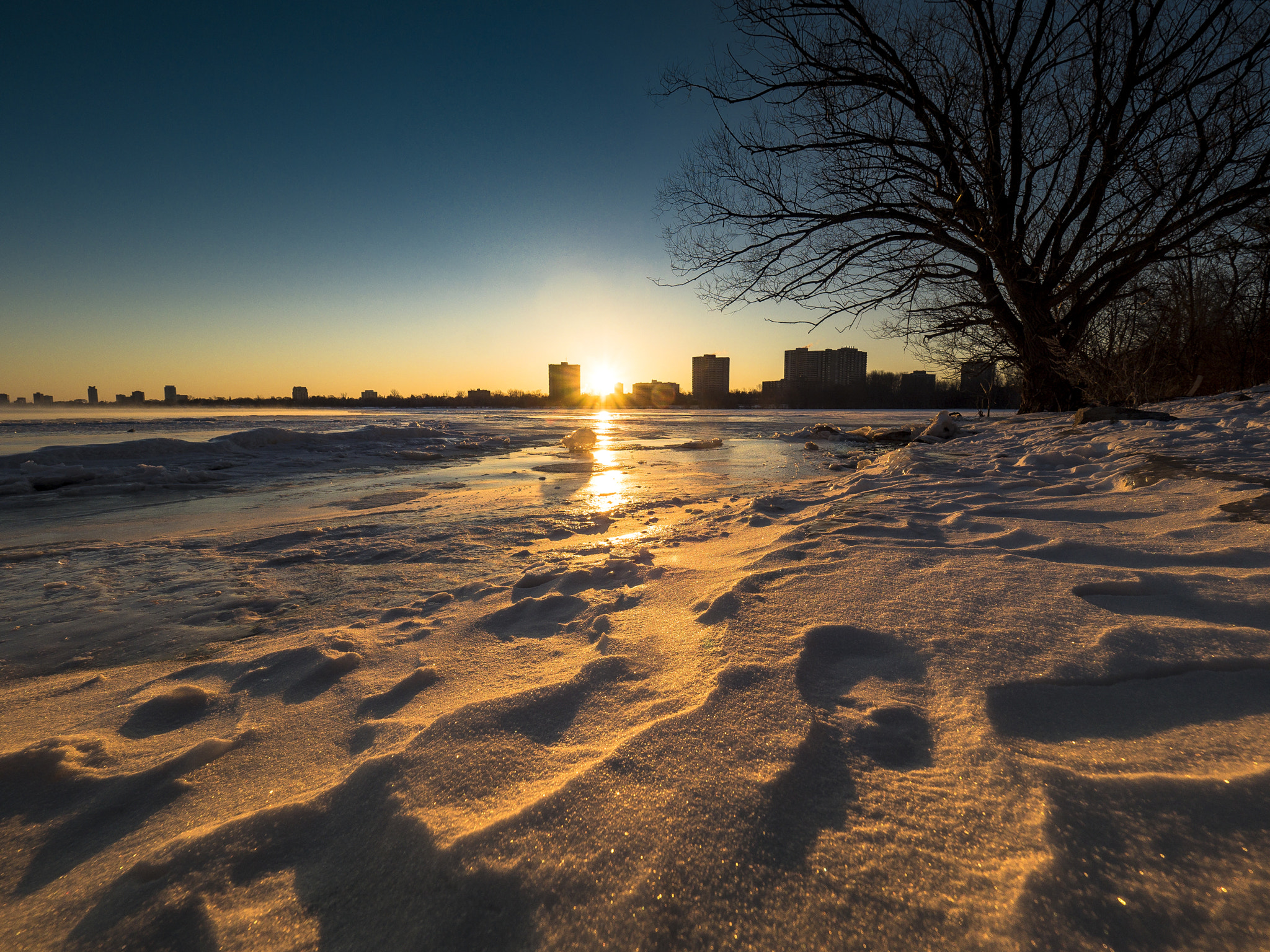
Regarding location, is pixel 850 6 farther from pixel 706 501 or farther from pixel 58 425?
pixel 58 425

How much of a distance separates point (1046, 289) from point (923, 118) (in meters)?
3.08

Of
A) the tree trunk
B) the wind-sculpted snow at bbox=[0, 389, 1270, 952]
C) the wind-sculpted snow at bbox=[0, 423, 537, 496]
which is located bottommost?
the wind-sculpted snow at bbox=[0, 389, 1270, 952]

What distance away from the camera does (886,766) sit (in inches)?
35.9

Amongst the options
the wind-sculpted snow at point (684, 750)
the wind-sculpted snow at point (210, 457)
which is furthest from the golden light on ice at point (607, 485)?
the wind-sculpted snow at point (210, 457)

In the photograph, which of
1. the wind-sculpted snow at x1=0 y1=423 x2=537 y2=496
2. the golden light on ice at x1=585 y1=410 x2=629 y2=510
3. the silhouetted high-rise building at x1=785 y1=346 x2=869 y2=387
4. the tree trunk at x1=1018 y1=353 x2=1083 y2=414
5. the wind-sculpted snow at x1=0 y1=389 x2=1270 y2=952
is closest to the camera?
the wind-sculpted snow at x1=0 y1=389 x2=1270 y2=952

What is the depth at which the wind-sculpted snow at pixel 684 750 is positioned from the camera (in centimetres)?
68

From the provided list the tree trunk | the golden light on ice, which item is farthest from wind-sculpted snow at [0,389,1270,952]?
the tree trunk

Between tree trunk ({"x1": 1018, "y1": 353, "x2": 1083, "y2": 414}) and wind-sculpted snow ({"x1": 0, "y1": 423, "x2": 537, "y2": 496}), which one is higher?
tree trunk ({"x1": 1018, "y1": 353, "x2": 1083, "y2": 414})

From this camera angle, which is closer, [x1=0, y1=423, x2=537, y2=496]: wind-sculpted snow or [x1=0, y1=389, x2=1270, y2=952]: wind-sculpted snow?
[x1=0, y1=389, x2=1270, y2=952]: wind-sculpted snow

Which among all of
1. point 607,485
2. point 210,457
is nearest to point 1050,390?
point 607,485

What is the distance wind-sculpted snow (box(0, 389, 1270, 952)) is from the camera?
0.68 m

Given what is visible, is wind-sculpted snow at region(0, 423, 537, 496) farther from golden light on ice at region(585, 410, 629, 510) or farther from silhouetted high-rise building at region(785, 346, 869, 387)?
silhouetted high-rise building at region(785, 346, 869, 387)

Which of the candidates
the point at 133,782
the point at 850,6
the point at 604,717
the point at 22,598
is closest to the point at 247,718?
the point at 133,782

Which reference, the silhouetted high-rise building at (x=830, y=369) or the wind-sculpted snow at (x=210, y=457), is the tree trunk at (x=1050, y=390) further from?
the silhouetted high-rise building at (x=830, y=369)
